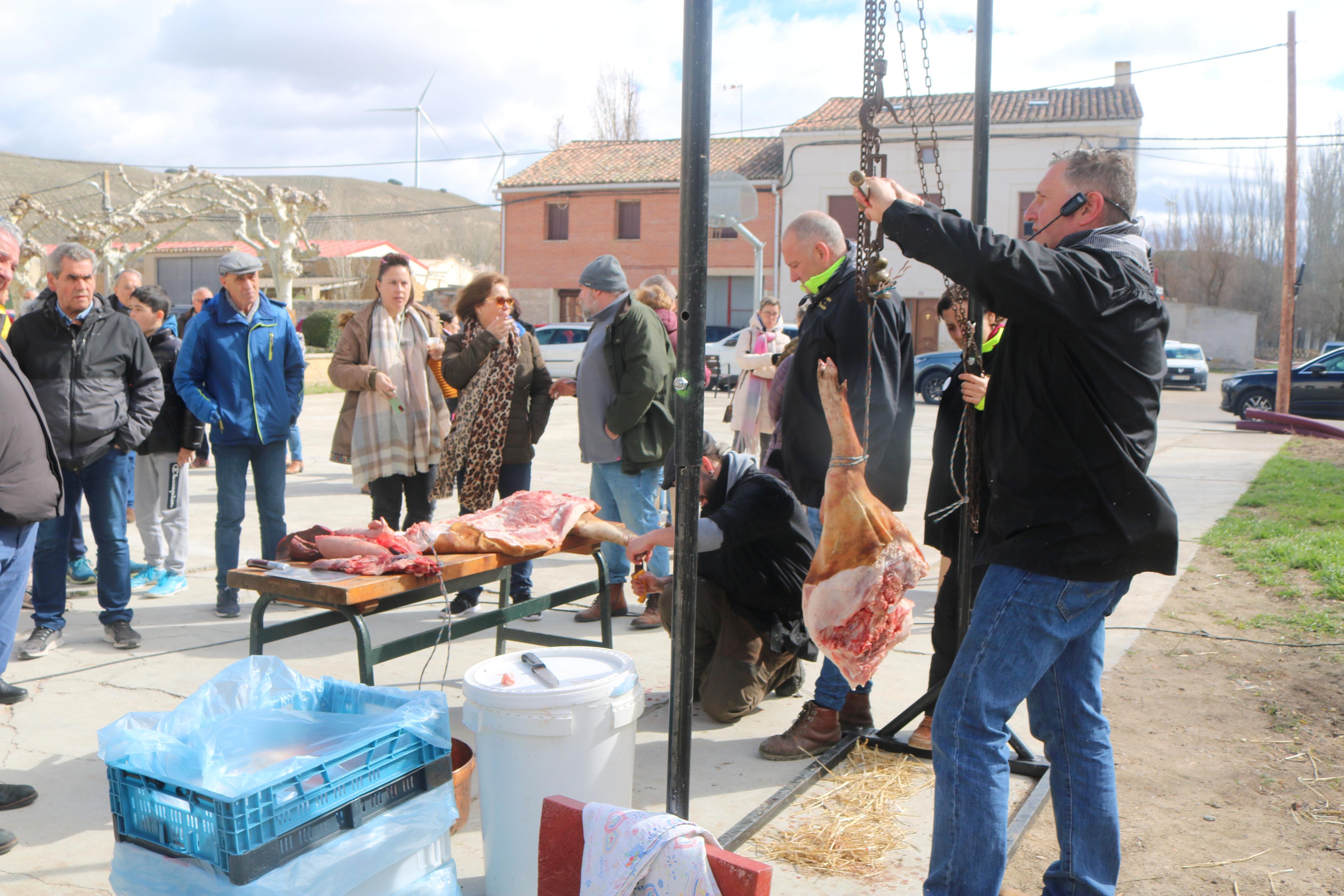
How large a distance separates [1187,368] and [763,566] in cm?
2840

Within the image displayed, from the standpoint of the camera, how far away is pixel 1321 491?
10211 millimetres

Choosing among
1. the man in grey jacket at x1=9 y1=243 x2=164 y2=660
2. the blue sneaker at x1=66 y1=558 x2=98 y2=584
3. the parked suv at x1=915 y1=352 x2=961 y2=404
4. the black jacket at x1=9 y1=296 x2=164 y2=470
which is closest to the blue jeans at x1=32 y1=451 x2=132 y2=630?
the man in grey jacket at x1=9 y1=243 x2=164 y2=660

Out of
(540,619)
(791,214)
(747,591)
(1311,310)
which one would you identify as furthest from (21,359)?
(1311,310)

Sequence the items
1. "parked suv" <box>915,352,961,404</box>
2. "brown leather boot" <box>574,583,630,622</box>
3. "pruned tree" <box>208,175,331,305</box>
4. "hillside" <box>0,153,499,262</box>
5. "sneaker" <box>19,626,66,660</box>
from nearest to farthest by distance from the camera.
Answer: "sneaker" <box>19,626,66,660</box>, "brown leather boot" <box>574,583,630,622</box>, "parked suv" <box>915,352,961,404</box>, "pruned tree" <box>208,175,331,305</box>, "hillside" <box>0,153,499,262</box>

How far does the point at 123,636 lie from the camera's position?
16.7 ft

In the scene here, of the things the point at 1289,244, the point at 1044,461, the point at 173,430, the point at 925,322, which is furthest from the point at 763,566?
the point at 925,322

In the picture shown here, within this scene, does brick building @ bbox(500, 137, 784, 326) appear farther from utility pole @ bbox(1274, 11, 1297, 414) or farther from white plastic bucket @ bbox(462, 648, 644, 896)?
white plastic bucket @ bbox(462, 648, 644, 896)

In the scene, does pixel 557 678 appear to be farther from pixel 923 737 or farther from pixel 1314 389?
pixel 1314 389

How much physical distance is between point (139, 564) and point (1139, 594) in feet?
21.9

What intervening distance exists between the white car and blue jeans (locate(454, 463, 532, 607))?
1910 cm

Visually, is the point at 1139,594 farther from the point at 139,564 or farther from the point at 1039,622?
the point at 139,564

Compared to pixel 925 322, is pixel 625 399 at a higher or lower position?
lower

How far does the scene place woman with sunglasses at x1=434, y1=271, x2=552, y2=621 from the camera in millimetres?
5746

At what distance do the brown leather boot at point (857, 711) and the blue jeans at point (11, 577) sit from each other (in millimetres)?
3129
